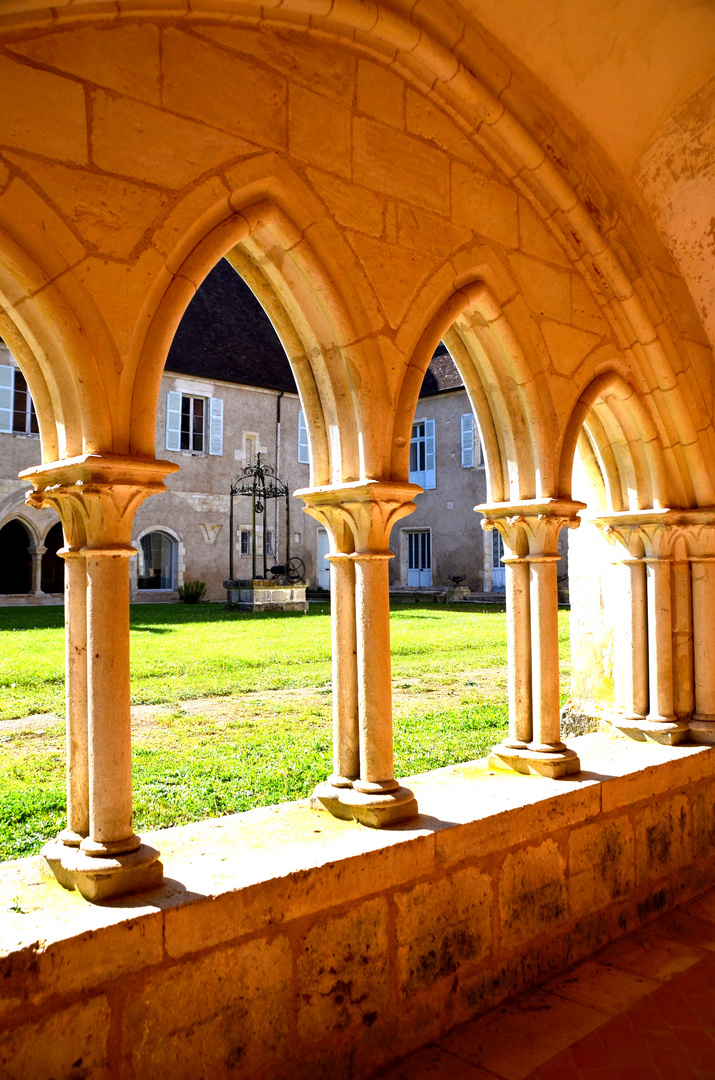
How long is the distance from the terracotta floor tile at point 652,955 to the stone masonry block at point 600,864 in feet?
0.45

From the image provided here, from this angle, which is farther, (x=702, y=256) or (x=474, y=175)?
(x=702, y=256)

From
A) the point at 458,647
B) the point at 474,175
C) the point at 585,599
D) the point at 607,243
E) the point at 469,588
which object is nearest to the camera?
the point at 474,175

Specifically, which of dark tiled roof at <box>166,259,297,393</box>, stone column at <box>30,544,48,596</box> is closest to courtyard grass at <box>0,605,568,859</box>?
stone column at <box>30,544,48,596</box>

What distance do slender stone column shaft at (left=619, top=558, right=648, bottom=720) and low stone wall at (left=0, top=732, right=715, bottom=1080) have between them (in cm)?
41

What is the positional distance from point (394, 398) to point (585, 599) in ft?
5.81

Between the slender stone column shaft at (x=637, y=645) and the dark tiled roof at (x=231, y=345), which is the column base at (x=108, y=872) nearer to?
the slender stone column shaft at (x=637, y=645)

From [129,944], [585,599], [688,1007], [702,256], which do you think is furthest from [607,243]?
[129,944]

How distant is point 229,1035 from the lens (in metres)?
1.83

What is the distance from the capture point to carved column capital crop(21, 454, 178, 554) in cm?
185

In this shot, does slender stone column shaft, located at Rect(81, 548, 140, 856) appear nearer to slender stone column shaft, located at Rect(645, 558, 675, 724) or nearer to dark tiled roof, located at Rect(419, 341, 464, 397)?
slender stone column shaft, located at Rect(645, 558, 675, 724)

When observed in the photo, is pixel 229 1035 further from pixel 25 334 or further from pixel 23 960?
pixel 25 334

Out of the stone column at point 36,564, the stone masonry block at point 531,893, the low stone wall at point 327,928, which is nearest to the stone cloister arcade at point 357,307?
the low stone wall at point 327,928

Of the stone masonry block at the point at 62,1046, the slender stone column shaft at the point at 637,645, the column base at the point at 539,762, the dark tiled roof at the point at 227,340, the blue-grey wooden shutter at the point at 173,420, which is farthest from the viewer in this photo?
the dark tiled roof at the point at 227,340

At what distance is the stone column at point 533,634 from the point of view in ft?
9.34
